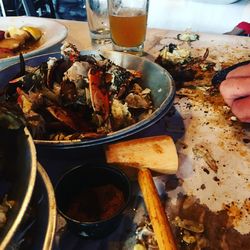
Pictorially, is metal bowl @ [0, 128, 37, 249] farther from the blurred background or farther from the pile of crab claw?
the blurred background

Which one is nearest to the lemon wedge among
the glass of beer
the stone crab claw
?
the glass of beer

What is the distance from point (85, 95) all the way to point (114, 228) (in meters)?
0.32

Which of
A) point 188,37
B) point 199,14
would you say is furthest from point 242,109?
point 199,14

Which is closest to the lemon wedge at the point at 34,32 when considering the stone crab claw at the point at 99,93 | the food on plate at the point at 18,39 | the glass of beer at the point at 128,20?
the food on plate at the point at 18,39

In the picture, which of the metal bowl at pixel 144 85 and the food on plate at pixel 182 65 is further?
the food on plate at pixel 182 65

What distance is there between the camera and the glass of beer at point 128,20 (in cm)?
107

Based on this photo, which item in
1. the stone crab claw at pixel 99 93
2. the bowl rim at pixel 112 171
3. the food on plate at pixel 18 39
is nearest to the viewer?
the bowl rim at pixel 112 171

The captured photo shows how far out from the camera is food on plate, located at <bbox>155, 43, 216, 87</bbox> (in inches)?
38.6

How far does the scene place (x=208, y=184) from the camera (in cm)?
63

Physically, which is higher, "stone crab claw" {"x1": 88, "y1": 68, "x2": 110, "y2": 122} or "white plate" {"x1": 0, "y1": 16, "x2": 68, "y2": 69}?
"stone crab claw" {"x1": 88, "y1": 68, "x2": 110, "y2": 122}

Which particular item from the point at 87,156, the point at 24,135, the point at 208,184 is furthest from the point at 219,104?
the point at 24,135

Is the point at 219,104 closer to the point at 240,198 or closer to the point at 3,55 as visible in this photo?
the point at 240,198

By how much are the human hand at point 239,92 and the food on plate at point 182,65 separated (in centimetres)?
21

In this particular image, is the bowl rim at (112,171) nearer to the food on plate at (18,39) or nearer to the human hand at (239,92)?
the human hand at (239,92)
